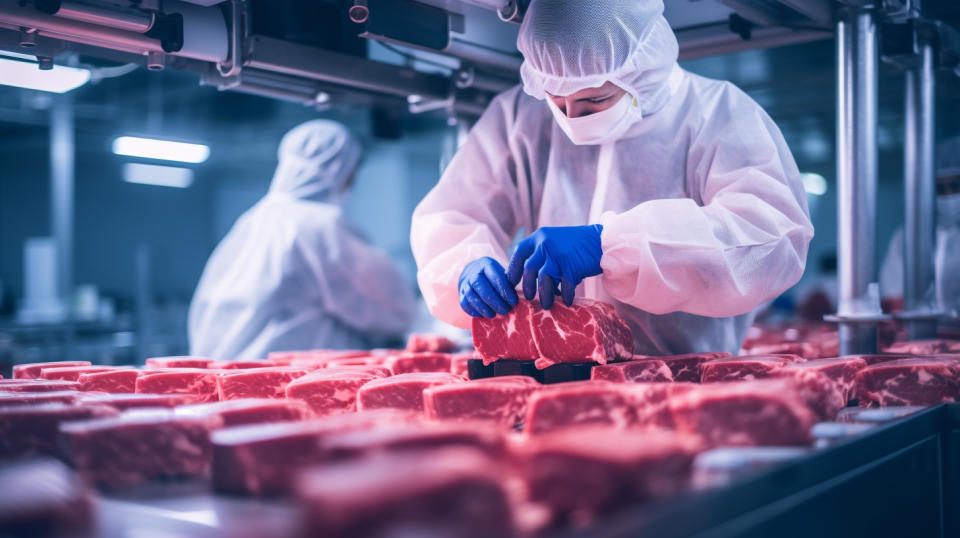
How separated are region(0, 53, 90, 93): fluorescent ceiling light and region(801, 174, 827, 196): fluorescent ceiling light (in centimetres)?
1015

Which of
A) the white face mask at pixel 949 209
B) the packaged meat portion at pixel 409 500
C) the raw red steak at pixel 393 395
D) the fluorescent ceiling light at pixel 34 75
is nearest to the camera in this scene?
the packaged meat portion at pixel 409 500

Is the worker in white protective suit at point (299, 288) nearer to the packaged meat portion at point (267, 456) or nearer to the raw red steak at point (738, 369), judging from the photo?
the raw red steak at point (738, 369)

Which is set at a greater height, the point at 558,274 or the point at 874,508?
the point at 558,274

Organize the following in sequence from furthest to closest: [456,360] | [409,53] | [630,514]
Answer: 1. [409,53]
2. [456,360]
3. [630,514]

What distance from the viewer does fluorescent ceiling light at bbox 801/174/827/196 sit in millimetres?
11494

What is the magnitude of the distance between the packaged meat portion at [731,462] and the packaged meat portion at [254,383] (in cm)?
104

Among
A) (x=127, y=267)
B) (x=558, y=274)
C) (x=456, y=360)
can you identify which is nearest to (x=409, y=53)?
(x=456, y=360)

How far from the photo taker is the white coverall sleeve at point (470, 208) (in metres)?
2.33

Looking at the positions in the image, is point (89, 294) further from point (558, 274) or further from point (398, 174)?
point (558, 274)

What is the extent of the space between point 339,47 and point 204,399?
141cm

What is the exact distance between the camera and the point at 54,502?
0.91 meters

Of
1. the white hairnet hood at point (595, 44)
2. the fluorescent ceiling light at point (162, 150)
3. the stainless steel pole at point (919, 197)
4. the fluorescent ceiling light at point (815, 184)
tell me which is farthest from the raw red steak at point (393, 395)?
the fluorescent ceiling light at point (815, 184)

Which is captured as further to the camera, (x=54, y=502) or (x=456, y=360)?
(x=456, y=360)

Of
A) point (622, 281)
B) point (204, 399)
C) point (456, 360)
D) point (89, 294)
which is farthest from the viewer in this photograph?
point (89, 294)
